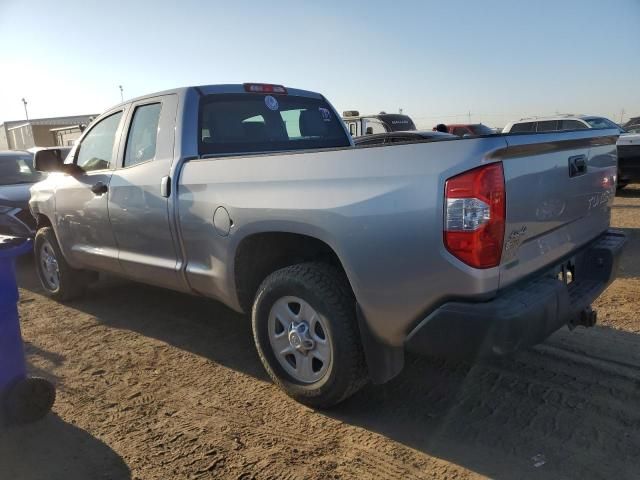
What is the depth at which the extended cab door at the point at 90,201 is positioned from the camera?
4.40 metres

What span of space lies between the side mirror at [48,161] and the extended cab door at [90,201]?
158 millimetres

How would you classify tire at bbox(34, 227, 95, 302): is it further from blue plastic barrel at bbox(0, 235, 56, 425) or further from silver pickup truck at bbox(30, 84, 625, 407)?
blue plastic barrel at bbox(0, 235, 56, 425)

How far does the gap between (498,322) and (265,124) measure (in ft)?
8.98

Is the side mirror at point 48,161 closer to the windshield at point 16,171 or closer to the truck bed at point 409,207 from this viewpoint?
the truck bed at point 409,207

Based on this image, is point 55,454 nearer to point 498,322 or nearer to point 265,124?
point 498,322

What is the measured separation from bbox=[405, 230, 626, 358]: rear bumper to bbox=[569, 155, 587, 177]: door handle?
58 cm

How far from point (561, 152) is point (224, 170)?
1.94 m

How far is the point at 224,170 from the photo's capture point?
3240 millimetres

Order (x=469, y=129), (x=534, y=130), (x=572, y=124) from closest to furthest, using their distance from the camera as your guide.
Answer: (x=572, y=124) < (x=534, y=130) < (x=469, y=129)

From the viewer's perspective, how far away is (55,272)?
5500 mm

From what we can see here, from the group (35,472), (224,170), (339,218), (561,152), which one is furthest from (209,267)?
(561,152)

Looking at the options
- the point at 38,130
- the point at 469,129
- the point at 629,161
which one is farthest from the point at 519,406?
the point at 38,130

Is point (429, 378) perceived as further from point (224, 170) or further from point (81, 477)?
point (81, 477)

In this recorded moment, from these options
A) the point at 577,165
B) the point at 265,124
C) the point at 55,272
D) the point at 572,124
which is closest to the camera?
the point at 577,165
